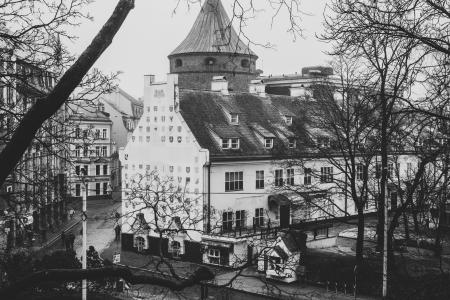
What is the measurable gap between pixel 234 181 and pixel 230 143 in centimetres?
251

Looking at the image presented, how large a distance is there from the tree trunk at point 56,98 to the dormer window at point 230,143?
31.5 meters

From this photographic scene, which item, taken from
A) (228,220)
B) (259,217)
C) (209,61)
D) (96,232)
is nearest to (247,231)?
(228,220)

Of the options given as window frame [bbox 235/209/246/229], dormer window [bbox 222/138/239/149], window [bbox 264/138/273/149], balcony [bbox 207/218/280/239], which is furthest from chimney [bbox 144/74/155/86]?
balcony [bbox 207/218/280/239]

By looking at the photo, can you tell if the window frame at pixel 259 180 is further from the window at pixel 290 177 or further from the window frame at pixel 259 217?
the window at pixel 290 177

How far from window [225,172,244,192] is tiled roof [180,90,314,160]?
1.28 m

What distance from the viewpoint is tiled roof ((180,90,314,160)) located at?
3638 cm

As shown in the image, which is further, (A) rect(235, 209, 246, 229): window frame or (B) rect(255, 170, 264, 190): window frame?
(B) rect(255, 170, 264, 190): window frame

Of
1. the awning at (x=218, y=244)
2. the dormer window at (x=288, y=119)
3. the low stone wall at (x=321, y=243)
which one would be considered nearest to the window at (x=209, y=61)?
the dormer window at (x=288, y=119)

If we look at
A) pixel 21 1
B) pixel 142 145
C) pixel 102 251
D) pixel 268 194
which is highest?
pixel 21 1

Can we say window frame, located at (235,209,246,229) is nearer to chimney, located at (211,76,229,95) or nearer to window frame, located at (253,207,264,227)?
window frame, located at (253,207,264,227)

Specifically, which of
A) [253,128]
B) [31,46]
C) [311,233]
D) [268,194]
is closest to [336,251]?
[311,233]

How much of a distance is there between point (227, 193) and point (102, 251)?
9.20 metres

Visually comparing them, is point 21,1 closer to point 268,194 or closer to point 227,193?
point 227,193

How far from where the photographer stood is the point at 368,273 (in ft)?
85.7
